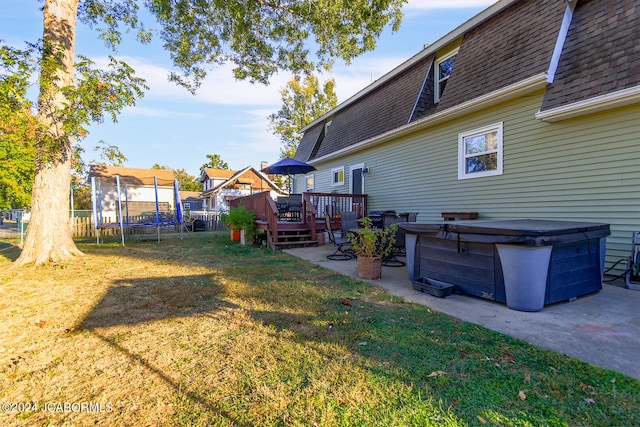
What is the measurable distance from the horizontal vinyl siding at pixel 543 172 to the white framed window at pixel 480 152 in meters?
0.13

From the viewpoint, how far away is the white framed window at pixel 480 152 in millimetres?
6164

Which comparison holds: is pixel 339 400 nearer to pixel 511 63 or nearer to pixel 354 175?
pixel 511 63

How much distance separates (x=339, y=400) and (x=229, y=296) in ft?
7.81

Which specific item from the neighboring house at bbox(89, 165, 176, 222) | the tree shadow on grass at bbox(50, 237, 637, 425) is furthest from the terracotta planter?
the neighboring house at bbox(89, 165, 176, 222)

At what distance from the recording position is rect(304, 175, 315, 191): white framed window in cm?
1444

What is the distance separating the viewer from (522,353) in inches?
89.7

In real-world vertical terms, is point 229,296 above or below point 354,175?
below

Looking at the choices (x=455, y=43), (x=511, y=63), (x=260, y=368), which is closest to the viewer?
(x=260, y=368)

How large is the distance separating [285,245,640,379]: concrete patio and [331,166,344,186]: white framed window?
26.1 feet

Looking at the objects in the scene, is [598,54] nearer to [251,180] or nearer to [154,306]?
[154,306]

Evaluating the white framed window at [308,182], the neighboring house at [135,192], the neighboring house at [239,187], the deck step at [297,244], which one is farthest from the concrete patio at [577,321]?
the neighboring house at [239,187]

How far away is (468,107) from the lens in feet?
A: 20.5

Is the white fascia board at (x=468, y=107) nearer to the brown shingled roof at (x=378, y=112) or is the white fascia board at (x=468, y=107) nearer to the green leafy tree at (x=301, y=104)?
the brown shingled roof at (x=378, y=112)

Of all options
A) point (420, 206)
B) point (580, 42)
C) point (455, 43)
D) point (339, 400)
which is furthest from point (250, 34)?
point (339, 400)
